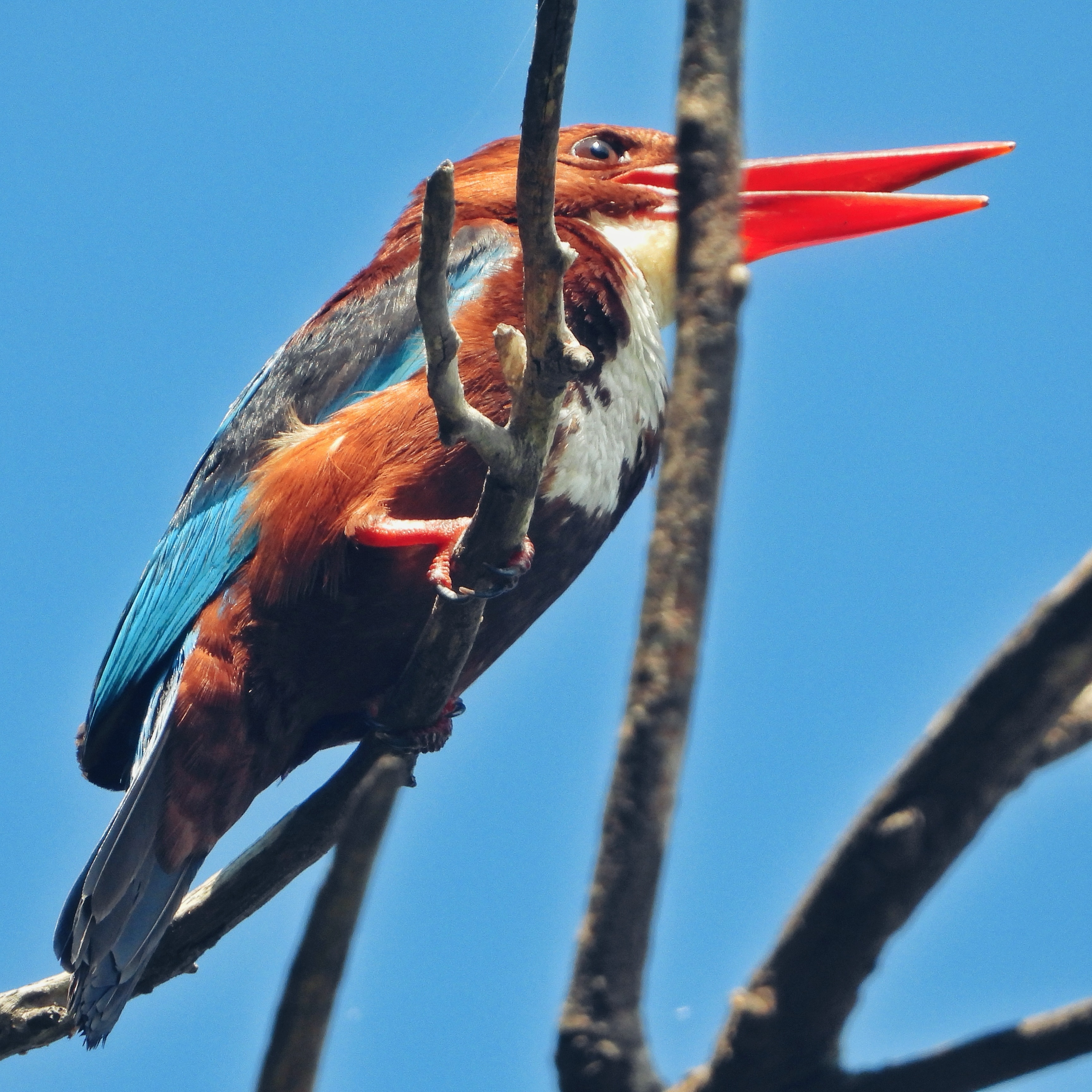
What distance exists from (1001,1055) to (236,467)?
3.09 m

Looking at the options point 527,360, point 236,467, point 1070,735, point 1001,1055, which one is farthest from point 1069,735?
point 236,467

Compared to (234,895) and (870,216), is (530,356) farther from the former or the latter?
(870,216)

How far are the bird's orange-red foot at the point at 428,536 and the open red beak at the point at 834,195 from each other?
1409 millimetres

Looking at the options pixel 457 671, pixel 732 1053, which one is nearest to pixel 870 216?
pixel 457 671

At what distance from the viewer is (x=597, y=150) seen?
14.1 ft

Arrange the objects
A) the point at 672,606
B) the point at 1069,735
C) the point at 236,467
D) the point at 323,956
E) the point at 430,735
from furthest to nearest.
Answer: the point at 236,467, the point at 430,735, the point at 1069,735, the point at 672,606, the point at 323,956

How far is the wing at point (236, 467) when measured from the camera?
144 inches

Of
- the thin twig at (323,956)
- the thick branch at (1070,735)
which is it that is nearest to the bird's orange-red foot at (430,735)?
the thick branch at (1070,735)

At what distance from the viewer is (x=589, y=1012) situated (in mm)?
1118

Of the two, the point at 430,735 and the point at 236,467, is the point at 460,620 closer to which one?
the point at 430,735

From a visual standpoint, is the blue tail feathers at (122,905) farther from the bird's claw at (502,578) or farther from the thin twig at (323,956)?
the thin twig at (323,956)

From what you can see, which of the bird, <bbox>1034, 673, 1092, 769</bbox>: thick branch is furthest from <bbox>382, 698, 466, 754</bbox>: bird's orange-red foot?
<bbox>1034, 673, 1092, 769</bbox>: thick branch

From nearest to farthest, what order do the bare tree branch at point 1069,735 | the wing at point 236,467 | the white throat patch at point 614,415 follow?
the bare tree branch at point 1069,735, the white throat patch at point 614,415, the wing at point 236,467

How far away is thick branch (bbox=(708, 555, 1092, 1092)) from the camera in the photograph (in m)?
1.09
